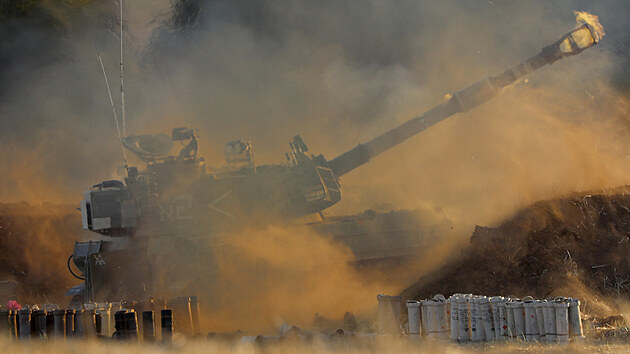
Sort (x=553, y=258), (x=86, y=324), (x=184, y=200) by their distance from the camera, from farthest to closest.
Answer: (x=184, y=200), (x=553, y=258), (x=86, y=324)

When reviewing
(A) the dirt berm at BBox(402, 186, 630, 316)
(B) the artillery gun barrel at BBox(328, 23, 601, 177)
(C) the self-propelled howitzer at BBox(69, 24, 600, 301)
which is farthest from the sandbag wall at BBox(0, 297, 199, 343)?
(B) the artillery gun barrel at BBox(328, 23, 601, 177)

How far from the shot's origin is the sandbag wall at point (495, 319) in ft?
43.7

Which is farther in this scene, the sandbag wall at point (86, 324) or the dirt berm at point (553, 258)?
the dirt berm at point (553, 258)

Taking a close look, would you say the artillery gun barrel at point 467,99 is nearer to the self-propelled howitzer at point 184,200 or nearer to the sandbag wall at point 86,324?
the self-propelled howitzer at point 184,200

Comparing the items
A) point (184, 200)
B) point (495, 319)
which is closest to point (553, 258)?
point (495, 319)

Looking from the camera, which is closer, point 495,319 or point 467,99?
point 495,319

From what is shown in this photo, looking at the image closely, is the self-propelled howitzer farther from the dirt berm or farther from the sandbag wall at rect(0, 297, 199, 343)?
the sandbag wall at rect(0, 297, 199, 343)

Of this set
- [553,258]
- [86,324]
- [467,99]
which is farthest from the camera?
[467,99]

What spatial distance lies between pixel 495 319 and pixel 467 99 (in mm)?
10864

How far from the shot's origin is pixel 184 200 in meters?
21.9

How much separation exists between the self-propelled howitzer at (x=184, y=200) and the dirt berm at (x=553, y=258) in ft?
15.0

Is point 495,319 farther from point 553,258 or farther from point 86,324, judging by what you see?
point 86,324

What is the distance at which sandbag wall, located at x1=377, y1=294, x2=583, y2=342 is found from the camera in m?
13.3

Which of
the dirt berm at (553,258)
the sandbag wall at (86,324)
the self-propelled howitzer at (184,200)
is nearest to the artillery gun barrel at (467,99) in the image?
the self-propelled howitzer at (184,200)
